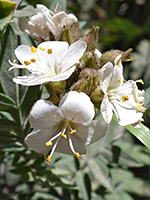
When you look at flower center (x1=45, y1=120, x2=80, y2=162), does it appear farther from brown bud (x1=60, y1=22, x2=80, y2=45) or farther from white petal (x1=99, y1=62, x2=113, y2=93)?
brown bud (x1=60, y1=22, x2=80, y2=45)

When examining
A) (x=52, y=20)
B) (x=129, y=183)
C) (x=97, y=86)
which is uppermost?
(x=52, y=20)

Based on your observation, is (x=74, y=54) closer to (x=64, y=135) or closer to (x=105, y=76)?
(x=105, y=76)

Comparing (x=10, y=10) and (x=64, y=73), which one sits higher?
(x=10, y=10)

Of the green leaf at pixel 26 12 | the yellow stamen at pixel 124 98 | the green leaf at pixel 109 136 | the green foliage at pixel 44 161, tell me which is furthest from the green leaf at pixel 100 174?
the green leaf at pixel 26 12

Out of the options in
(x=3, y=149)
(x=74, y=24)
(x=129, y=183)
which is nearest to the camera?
(x=74, y=24)

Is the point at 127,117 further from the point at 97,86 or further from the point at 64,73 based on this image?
the point at 64,73

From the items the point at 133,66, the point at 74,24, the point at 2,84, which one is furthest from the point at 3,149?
the point at 133,66

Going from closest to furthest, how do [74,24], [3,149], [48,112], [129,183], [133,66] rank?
[48,112] → [74,24] → [3,149] → [129,183] → [133,66]
